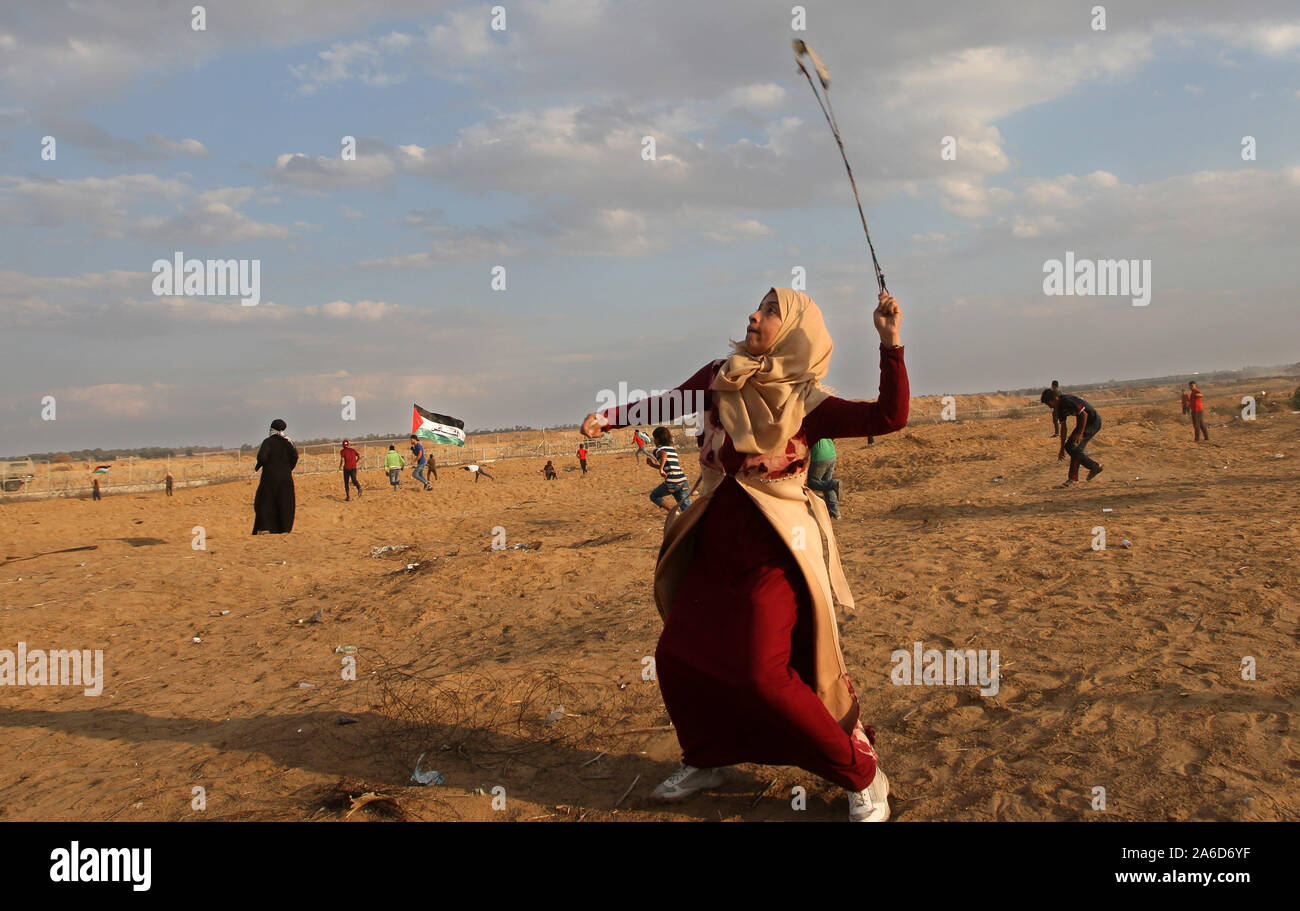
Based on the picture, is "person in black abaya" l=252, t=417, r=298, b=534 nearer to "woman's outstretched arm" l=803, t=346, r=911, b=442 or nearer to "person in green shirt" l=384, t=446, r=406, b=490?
"person in green shirt" l=384, t=446, r=406, b=490

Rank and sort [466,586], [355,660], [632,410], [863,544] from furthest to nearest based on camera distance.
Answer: [863,544] → [466,586] → [355,660] → [632,410]

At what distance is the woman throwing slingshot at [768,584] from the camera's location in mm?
3104

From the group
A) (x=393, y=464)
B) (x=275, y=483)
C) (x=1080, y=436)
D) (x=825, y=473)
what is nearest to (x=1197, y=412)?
(x=1080, y=436)

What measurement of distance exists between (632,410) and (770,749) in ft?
5.05

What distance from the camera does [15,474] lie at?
3634cm

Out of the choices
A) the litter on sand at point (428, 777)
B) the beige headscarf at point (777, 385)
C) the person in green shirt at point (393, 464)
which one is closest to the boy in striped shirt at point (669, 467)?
the litter on sand at point (428, 777)

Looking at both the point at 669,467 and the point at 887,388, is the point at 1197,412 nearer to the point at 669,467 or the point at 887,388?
the point at 669,467

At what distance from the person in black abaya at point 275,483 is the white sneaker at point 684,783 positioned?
1114cm

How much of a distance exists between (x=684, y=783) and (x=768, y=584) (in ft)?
3.24

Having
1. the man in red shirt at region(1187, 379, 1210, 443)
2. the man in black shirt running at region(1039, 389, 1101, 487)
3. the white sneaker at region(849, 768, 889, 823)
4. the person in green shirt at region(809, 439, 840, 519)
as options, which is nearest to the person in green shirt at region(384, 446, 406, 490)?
the person in green shirt at region(809, 439, 840, 519)
